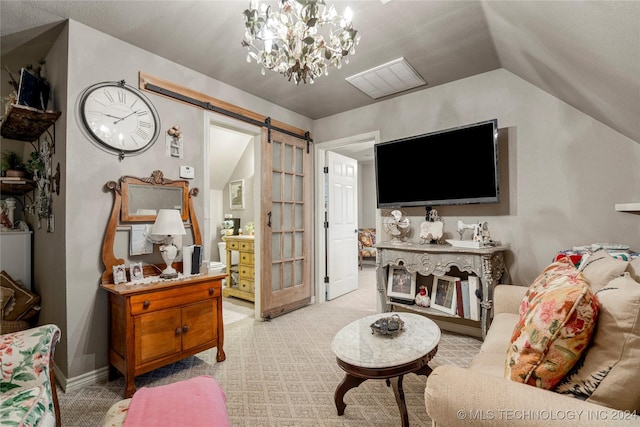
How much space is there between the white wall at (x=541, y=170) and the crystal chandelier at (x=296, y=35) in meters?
1.82

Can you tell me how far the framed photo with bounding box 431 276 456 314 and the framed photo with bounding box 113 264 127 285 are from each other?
2.72m

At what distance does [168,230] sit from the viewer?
2.26 metres

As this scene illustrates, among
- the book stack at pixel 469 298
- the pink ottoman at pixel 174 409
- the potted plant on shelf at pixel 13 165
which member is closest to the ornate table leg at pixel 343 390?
the pink ottoman at pixel 174 409

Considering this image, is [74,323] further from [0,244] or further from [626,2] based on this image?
[626,2]

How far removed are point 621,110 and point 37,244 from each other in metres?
4.64

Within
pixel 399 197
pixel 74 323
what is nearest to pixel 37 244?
pixel 74 323

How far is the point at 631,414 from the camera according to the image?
0.79m

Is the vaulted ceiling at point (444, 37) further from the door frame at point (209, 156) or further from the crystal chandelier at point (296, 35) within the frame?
the crystal chandelier at point (296, 35)

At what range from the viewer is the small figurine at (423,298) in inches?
115

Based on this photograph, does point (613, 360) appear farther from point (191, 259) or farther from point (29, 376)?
point (191, 259)

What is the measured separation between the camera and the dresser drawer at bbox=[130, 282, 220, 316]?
201 centimetres

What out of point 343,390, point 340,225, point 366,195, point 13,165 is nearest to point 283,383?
point 343,390

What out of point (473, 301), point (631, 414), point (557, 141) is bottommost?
point (473, 301)

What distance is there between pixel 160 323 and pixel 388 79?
2965 millimetres
